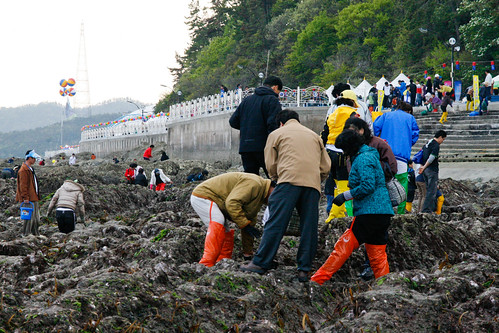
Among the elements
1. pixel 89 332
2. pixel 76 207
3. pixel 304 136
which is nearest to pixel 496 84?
pixel 76 207

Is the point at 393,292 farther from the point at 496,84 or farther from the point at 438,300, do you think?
the point at 496,84

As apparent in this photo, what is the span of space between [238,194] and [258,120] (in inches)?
52.7

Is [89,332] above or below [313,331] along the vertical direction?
above

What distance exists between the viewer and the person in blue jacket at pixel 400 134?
7.78m

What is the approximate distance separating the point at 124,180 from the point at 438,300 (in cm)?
1975

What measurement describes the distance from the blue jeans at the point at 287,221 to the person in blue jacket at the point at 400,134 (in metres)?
2.55

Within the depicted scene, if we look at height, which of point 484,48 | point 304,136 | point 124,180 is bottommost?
point 124,180

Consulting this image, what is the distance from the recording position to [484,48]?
34719 mm

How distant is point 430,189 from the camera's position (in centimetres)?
955

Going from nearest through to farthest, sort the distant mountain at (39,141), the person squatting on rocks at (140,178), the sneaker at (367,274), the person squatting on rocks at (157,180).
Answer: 1. the sneaker at (367,274)
2. the person squatting on rocks at (157,180)
3. the person squatting on rocks at (140,178)
4. the distant mountain at (39,141)

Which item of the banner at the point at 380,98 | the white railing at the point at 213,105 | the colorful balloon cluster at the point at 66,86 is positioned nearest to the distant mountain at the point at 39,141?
the colorful balloon cluster at the point at 66,86

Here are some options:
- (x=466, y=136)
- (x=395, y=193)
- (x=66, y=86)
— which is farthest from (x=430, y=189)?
(x=66, y=86)

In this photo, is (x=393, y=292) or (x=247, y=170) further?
(x=247, y=170)

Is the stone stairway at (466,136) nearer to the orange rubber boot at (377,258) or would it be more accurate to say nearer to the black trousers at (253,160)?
the black trousers at (253,160)
